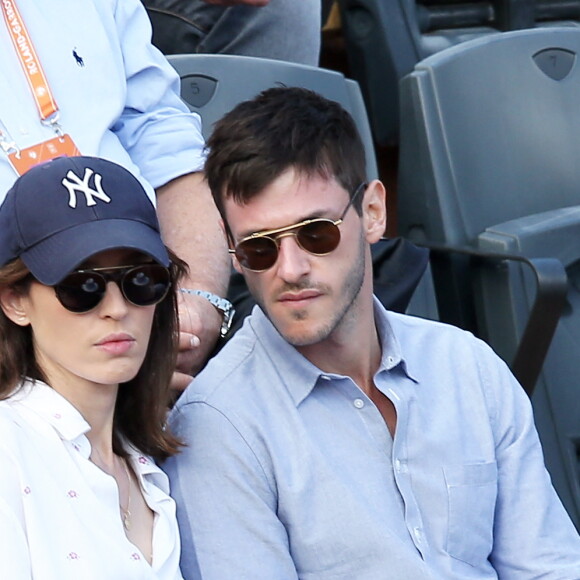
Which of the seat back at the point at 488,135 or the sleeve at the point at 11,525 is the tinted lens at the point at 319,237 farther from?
the seat back at the point at 488,135

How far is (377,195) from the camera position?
2.10 meters

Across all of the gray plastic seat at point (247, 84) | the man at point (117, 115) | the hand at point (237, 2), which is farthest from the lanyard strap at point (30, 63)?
the hand at point (237, 2)

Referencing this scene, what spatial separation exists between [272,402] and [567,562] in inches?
22.1

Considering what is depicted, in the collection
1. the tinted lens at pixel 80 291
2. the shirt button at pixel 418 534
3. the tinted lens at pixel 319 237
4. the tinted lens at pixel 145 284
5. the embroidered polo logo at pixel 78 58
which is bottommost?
the shirt button at pixel 418 534

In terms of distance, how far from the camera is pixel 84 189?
5.49ft

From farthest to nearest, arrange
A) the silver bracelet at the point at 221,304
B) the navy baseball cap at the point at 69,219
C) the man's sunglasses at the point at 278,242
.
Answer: the silver bracelet at the point at 221,304 → the man's sunglasses at the point at 278,242 → the navy baseball cap at the point at 69,219

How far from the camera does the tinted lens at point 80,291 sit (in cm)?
161

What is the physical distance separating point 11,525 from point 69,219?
40 cm

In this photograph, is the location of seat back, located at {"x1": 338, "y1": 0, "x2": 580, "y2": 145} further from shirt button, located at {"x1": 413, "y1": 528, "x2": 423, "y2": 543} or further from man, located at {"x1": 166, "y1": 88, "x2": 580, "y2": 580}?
shirt button, located at {"x1": 413, "y1": 528, "x2": 423, "y2": 543}

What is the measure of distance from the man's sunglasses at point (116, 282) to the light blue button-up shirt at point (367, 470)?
0.25m

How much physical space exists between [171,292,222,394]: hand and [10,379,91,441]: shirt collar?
1.60ft

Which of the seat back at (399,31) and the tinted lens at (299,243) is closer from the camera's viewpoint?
the tinted lens at (299,243)

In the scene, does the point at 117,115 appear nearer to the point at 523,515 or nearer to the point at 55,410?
the point at 55,410

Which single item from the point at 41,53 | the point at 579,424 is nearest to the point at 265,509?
the point at 41,53
